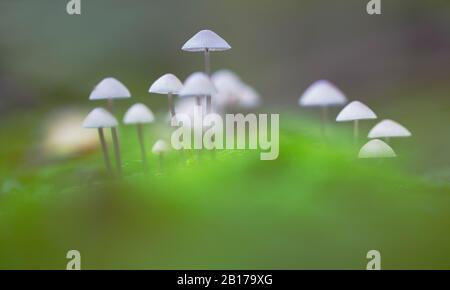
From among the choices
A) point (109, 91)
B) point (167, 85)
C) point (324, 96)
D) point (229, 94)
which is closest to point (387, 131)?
point (324, 96)

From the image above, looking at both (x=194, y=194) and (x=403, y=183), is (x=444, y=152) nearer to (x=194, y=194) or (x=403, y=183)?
(x=403, y=183)

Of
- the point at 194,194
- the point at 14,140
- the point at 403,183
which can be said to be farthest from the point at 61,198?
the point at 403,183

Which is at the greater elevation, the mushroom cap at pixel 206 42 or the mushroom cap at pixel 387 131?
the mushroom cap at pixel 206 42

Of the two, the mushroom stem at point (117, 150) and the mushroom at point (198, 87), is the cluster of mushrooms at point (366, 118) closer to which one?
the mushroom at point (198, 87)

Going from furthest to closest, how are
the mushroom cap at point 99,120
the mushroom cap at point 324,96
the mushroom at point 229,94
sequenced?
1. the mushroom at point 229,94
2. the mushroom cap at point 324,96
3. the mushroom cap at point 99,120

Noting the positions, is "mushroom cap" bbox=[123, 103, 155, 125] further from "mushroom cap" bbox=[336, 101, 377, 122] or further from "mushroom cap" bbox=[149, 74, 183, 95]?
"mushroom cap" bbox=[336, 101, 377, 122]

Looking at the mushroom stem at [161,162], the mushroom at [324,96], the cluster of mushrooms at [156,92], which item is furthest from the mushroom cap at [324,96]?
the mushroom stem at [161,162]
